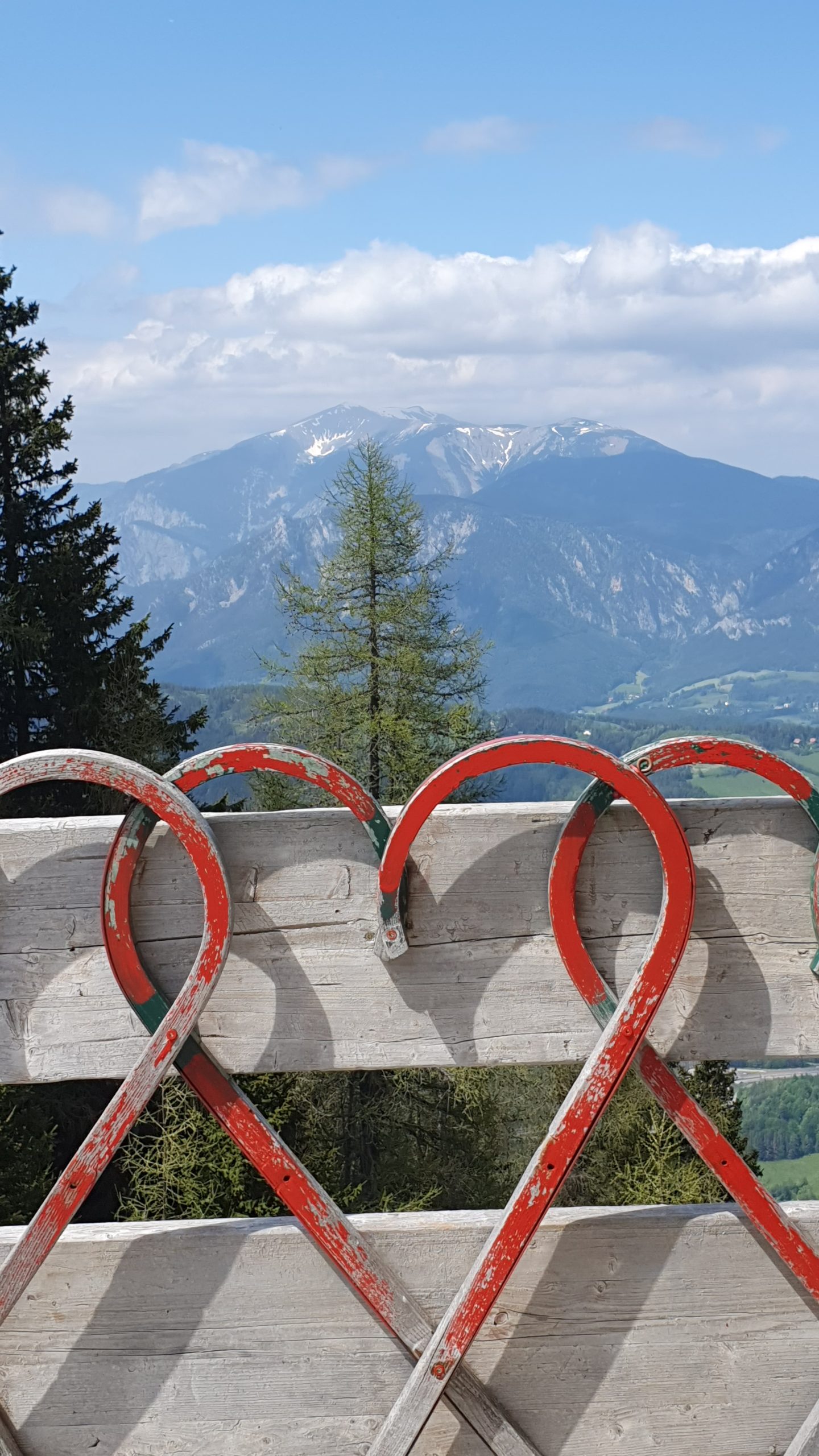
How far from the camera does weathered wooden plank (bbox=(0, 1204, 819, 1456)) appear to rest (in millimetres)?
1749

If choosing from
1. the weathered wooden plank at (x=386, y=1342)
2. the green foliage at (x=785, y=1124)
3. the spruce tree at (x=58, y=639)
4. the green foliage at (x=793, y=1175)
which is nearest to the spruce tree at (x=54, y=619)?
the spruce tree at (x=58, y=639)

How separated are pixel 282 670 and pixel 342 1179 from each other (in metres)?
10.8

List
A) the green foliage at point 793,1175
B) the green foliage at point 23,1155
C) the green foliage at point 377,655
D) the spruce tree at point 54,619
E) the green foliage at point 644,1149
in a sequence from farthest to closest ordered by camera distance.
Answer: the green foliage at point 793,1175, the green foliage at point 377,655, the spruce tree at point 54,619, the green foliage at point 644,1149, the green foliage at point 23,1155

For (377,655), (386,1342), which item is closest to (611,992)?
(386,1342)

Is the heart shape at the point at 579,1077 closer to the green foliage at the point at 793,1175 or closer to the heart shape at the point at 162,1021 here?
the heart shape at the point at 162,1021

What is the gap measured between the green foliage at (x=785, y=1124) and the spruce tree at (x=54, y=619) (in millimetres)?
64895

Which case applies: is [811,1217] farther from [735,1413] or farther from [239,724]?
[239,724]

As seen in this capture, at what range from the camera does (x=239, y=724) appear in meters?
25.4

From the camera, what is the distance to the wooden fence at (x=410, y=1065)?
67.3 inches

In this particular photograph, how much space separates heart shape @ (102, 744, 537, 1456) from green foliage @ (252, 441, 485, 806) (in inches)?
792

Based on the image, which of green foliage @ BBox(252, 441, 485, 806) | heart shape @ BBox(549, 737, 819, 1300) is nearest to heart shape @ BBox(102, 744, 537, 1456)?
heart shape @ BBox(549, 737, 819, 1300)

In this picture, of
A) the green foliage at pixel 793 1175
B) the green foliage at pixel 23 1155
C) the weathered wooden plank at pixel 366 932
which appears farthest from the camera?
the green foliage at pixel 793 1175

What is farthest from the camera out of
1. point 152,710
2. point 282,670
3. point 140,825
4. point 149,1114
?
point 282,670

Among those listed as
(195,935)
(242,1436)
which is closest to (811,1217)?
(242,1436)
